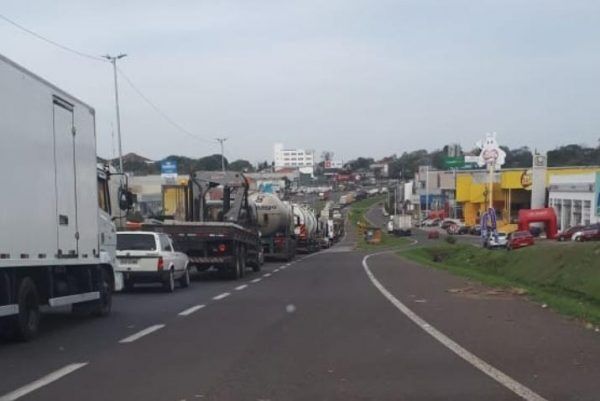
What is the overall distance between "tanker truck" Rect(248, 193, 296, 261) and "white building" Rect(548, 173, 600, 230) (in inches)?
1290

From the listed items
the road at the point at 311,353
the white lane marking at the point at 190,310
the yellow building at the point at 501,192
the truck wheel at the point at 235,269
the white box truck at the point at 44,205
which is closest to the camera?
the road at the point at 311,353

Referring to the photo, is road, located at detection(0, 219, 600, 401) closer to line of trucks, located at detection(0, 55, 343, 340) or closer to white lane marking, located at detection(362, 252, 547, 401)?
white lane marking, located at detection(362, 252, 547, 401)

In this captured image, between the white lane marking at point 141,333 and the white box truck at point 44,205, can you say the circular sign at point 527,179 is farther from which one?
the white lane marking at point 141,333

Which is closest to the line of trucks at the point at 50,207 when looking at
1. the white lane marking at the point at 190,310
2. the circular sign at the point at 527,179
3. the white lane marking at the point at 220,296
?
the white lane marking at the point at 190,310

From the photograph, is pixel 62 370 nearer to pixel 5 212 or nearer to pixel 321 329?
pixel 5 212

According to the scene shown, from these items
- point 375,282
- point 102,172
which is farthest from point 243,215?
point 102,172

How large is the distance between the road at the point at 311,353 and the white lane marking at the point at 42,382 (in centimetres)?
2

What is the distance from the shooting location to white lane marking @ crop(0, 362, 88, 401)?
8180mm

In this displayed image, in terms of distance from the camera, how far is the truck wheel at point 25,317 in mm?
11914

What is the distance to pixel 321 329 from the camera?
13492 mm

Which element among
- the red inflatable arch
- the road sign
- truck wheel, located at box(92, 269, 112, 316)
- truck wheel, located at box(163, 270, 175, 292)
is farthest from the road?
the road sign

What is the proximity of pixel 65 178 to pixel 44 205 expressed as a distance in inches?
48.0

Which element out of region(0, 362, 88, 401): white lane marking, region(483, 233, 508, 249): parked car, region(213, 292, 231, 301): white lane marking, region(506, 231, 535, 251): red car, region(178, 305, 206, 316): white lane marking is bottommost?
region(483, 233, 508, 249): parked car

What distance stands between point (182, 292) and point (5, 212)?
11521 millimetres
